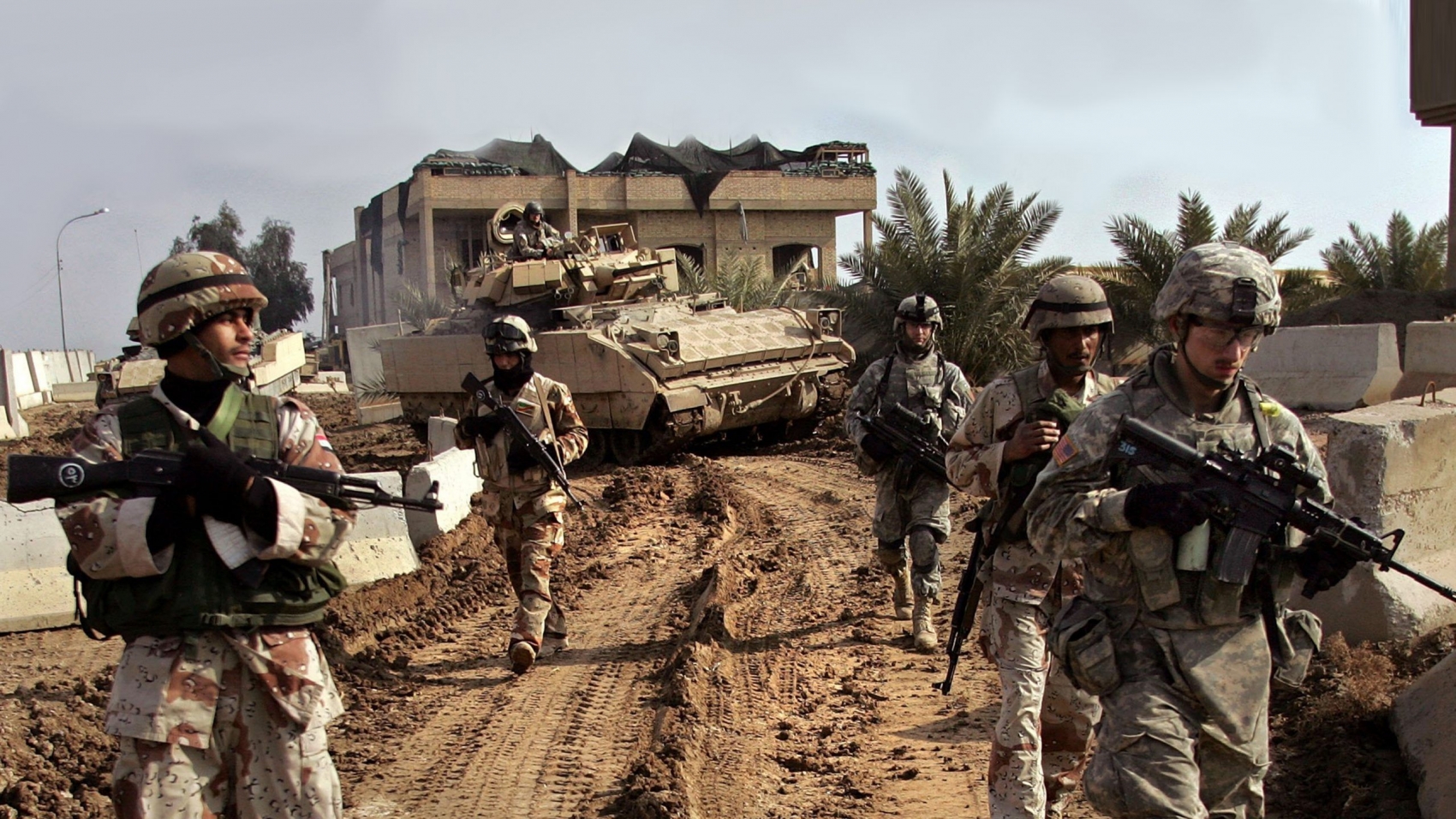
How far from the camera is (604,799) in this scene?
15.7ft

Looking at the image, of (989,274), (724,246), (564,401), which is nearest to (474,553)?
(564,401)

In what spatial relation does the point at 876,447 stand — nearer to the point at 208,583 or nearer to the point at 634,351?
the point at 208,583

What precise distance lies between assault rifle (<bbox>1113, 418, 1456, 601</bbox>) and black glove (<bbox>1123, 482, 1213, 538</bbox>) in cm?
4

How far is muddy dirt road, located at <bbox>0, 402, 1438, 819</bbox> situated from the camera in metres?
4.76

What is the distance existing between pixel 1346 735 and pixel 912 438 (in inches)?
89.0

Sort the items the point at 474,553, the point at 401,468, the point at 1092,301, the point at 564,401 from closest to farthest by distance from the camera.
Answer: the point at 1092,301
the point at 564,401
the point at 474,553
the point at 401,468

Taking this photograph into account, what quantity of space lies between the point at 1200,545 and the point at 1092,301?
4.13ft

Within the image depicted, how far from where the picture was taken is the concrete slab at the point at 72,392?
31.5m

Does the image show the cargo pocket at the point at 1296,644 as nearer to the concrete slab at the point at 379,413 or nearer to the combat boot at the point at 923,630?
the combat boot at the point at 923,630

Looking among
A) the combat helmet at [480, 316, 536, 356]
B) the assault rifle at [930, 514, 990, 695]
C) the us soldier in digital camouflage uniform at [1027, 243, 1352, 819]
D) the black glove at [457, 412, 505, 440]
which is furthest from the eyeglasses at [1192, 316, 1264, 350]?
the black glove at [457, 412, 505, 440]

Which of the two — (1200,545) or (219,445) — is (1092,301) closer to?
(1200,545)

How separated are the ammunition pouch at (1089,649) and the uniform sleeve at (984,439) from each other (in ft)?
3.05

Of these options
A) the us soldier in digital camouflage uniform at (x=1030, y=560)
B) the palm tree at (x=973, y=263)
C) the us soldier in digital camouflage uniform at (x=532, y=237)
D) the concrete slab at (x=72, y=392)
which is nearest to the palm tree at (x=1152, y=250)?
the palm tree at (x=973, y=263)

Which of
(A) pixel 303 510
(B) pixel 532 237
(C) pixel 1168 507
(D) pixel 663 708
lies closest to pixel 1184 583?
(C) pixel 1168 507
